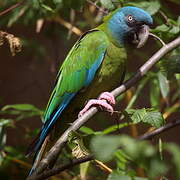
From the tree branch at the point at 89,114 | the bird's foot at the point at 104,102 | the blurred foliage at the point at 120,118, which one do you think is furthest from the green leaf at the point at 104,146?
the bird's foot at the point at 104,102

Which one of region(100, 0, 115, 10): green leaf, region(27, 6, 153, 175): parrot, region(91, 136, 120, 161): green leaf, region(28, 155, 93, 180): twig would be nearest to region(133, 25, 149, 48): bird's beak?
region(27, 6, 153, 175): parrot

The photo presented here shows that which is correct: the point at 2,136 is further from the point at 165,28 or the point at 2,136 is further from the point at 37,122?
the point at 37,122

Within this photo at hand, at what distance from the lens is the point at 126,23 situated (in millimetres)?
1814

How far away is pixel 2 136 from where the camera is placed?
5.92 feet

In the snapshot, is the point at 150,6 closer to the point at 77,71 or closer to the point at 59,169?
the point at 77,71

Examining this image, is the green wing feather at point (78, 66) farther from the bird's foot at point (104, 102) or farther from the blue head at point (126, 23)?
the bird's foot at point (104, 102)

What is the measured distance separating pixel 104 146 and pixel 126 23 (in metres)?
1.34

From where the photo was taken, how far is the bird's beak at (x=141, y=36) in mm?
1674

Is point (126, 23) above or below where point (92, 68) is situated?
above

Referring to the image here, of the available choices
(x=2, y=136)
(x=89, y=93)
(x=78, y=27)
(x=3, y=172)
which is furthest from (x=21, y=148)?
Answer: (x=78, y=27)

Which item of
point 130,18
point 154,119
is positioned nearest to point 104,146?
point 154,119

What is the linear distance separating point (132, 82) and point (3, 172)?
129 cm

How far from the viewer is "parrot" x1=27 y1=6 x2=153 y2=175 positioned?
5.49 ft

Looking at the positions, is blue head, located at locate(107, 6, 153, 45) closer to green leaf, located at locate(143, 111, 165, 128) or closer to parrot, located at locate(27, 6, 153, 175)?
parrot, located at locate(27, 6, 153, 175)
